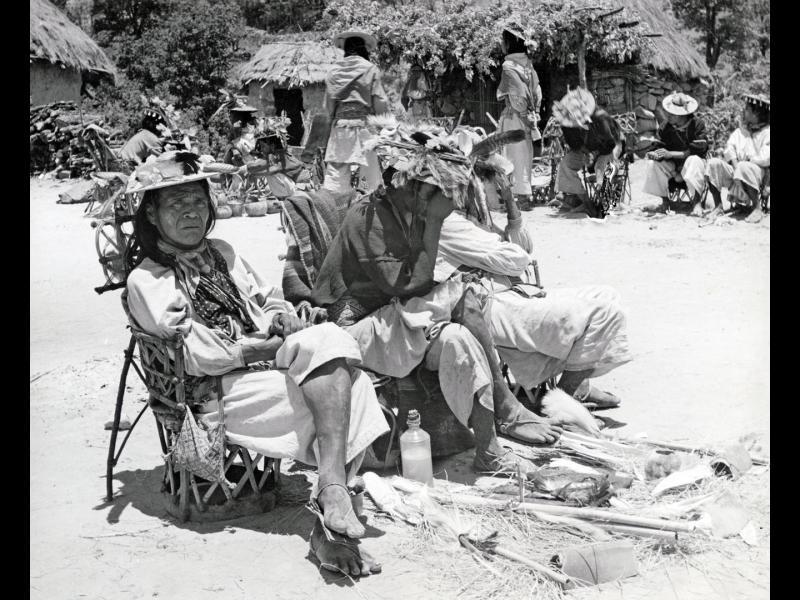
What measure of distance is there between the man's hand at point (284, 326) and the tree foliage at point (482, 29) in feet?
40.9

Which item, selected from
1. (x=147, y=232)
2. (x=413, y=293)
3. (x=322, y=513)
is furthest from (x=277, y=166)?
(x=322, y=513)

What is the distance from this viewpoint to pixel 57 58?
2127cm

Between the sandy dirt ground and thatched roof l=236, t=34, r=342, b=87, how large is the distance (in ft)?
38.0

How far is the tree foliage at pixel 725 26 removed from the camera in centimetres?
2373

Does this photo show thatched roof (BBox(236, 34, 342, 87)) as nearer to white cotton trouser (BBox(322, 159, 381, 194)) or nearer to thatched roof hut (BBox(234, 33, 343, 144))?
thatched roof hut (BBox(234, 33, 343, 144))

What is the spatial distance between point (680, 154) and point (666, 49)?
284 inches

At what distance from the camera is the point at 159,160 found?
3498 millimetres

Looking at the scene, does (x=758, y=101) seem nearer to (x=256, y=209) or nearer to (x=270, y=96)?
(x=256, y=209)

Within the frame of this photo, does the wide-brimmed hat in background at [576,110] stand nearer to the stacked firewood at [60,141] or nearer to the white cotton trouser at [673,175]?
the white cotton trouser at [673,175]

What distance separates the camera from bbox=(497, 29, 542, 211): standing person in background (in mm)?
11117
